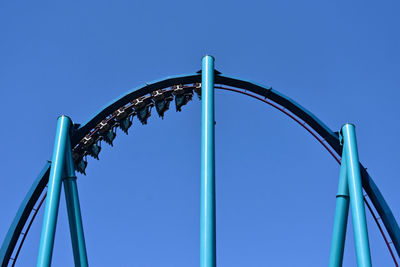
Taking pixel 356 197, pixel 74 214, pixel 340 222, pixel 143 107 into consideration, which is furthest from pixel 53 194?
pixel 340 222

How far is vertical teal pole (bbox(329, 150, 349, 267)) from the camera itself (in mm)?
9367

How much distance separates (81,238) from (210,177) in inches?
89.8

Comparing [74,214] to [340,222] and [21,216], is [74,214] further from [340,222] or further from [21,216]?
[340,222]

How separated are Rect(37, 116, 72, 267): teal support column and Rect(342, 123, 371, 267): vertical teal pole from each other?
12.5 feet

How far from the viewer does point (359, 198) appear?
846cm

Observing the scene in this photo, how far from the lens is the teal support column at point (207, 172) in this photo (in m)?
7.64

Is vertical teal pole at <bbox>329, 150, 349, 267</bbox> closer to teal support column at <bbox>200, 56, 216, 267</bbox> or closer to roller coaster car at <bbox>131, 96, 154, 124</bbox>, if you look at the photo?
teal support column at <bbox>200, 56, 216, 267</bbox>

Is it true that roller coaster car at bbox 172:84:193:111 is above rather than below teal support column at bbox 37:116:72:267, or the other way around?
above

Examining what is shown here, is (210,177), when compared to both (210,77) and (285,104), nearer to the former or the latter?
(210,77)

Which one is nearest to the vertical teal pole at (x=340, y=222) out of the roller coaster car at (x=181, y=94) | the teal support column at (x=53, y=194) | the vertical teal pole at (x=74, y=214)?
the roller coaster car at (x=181, y=94)

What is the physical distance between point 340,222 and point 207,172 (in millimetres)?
2380

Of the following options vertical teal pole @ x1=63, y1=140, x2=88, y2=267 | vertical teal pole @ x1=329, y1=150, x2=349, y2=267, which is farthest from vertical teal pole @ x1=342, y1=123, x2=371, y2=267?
vertical teal pole @ x1=63, y1=140, x2=88, y2=267

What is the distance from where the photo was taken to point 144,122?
444 inches

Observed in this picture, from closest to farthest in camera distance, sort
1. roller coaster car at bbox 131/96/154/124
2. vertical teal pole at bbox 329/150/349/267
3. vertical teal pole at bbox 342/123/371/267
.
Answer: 1. vertical teal pole at bbox 342/123/371/267
2. vertical teal pole at bbox 329/150/349/267
3. roller coaster car at bbox 131/96/154/124
